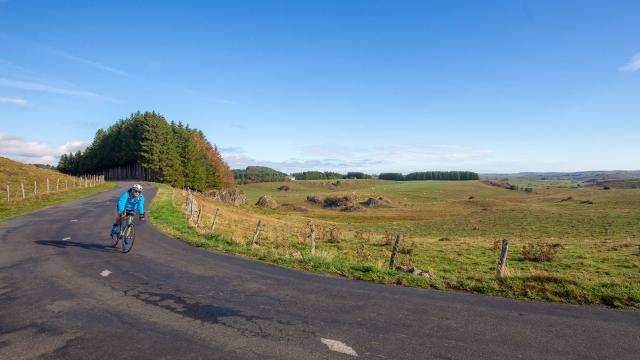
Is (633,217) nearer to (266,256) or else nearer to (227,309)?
(266,256)

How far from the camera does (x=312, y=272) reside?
41.2 ft

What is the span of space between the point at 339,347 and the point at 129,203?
12.1 meters

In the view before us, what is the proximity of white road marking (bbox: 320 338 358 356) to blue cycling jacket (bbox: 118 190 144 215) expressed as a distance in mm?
10847

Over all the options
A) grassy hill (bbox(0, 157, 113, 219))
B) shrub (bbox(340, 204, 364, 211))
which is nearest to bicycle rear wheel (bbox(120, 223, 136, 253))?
grassy hill (bbox(0, 157, 113, 219))

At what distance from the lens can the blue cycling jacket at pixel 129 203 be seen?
49.3ft

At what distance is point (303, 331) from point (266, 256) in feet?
26.3

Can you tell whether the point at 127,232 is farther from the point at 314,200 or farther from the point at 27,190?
the point at 314,200

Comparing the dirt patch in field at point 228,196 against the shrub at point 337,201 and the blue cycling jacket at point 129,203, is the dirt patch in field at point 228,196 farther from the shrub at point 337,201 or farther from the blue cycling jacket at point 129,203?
the blue cycling jacket at point 129,203

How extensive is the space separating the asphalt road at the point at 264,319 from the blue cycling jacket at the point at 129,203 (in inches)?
122

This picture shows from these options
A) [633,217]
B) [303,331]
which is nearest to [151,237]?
[303,331]

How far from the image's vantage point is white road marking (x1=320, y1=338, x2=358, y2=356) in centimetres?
610

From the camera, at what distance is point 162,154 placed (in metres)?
84.7

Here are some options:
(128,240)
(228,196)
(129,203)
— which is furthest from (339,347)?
(228,196)

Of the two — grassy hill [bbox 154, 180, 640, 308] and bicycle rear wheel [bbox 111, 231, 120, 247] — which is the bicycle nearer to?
bicycle rear wheel [bbox 111, 231, 120, 247]
